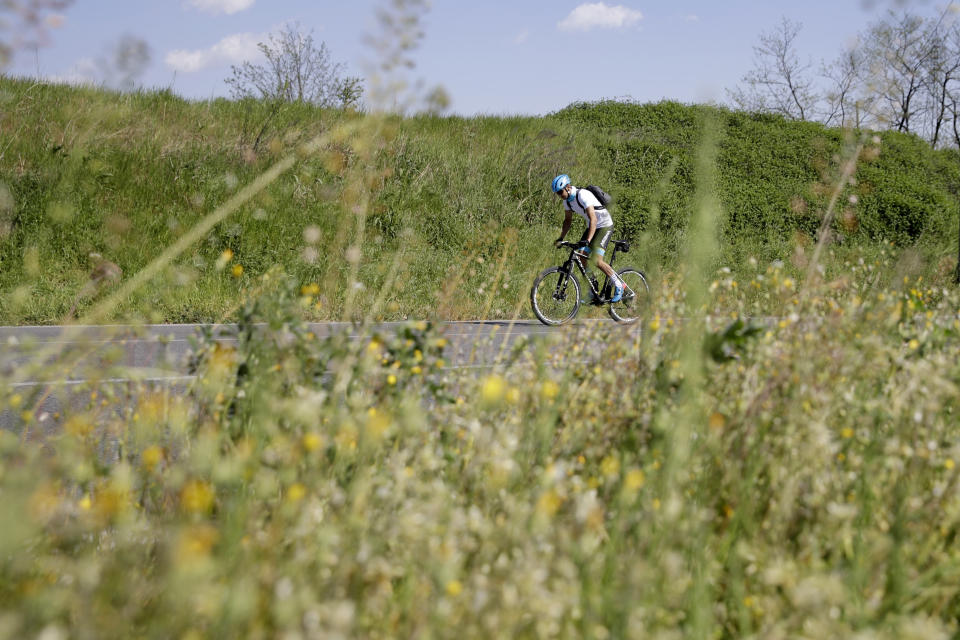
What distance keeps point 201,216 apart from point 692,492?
13.2 metres

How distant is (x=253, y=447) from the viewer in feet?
8.87

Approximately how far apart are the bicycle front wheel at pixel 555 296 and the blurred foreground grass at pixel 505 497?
27.8ft

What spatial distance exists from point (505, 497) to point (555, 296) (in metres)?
10.1

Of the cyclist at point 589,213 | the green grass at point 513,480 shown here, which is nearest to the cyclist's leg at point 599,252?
the cyclist at point 589,213

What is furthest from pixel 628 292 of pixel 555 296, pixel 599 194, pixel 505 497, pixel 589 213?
pixel 505 497

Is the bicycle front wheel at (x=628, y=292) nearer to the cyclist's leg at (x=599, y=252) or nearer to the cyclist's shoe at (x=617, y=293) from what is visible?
the cyclist's shoe at (x=617, y=293)

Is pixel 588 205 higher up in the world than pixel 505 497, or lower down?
higher up

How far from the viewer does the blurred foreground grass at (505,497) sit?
6.26 ft

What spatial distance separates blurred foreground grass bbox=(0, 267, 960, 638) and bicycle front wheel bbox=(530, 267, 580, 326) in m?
8.46

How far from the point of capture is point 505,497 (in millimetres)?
2607

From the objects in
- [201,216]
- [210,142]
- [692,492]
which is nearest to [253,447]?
[692,492]

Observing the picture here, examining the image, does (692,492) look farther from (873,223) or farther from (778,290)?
(873,223)

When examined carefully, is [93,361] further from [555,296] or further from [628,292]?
[628,292]

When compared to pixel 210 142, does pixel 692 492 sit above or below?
below
